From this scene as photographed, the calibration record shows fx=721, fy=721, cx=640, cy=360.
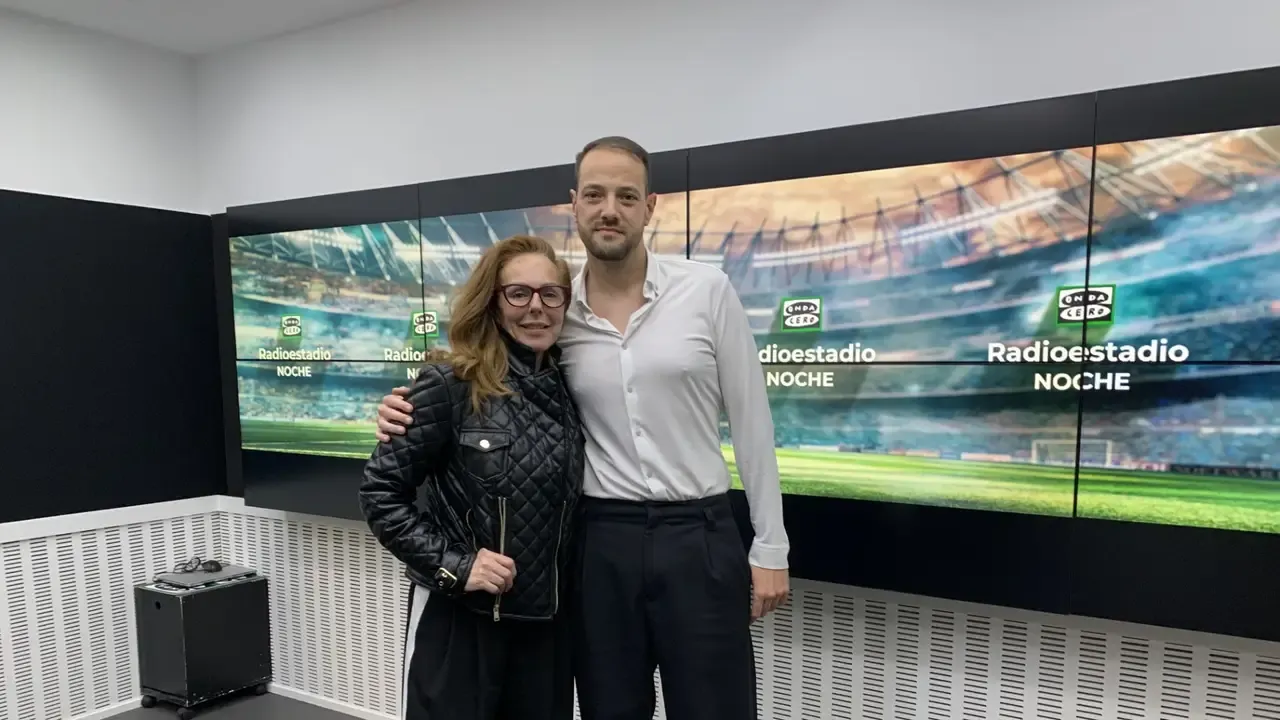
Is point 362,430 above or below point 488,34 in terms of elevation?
below

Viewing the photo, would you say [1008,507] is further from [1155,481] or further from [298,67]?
[298,67]

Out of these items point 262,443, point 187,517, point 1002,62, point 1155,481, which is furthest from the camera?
point 187,517

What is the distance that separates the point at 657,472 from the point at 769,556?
0.34m

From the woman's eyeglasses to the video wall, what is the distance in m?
0.71

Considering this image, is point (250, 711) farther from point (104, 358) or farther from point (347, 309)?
point (347, 309)

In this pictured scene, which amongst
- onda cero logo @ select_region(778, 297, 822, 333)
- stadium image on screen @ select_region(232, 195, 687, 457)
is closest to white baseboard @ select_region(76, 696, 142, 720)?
stadium image on screen @ select_region(232, 195, 687, 457)

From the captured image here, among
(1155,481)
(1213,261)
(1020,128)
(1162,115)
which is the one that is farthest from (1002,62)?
(1155,481)

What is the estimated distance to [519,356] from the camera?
166 cm

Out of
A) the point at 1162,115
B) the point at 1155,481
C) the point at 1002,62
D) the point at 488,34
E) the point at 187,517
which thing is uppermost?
the point at 488,34

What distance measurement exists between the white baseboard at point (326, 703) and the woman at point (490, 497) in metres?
2.08

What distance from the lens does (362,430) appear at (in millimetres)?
3162

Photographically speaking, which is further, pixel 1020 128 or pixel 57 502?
pixel 57 502

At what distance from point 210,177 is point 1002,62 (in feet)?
12.5

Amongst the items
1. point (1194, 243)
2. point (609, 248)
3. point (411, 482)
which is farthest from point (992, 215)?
point (411, 482)
